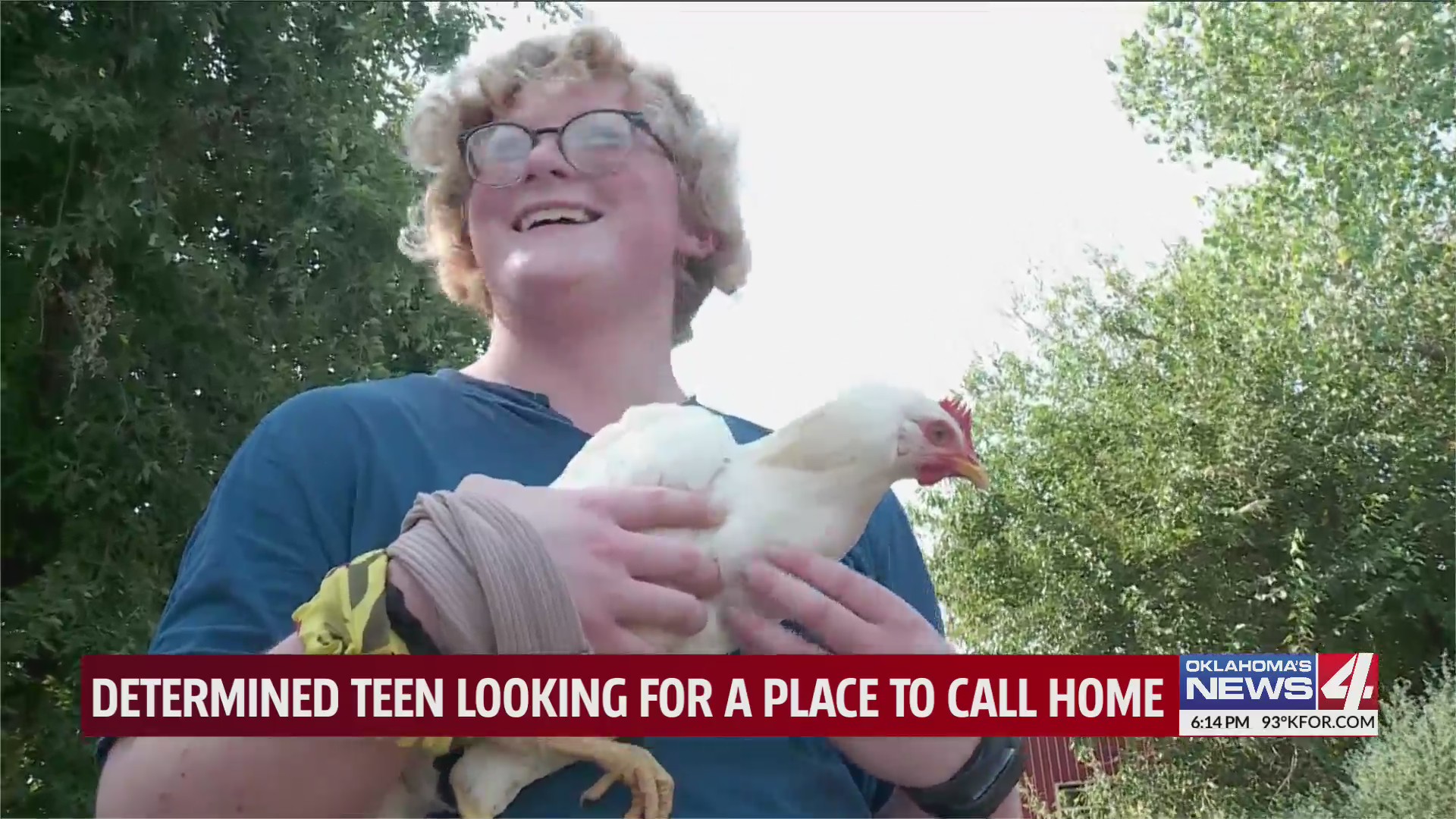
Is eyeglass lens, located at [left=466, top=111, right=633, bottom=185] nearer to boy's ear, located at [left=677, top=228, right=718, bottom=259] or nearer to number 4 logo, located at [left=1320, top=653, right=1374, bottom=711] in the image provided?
boy's ear, located at [left=677, top=228, right=718, bottom=259]

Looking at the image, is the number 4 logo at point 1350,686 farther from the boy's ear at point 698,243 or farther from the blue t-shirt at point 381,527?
the boy's ear at point 698,243

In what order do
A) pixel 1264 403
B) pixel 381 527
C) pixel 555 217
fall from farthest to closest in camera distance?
1. pixel 1264 403
2. pixel 555 217
3. pixel 381 527

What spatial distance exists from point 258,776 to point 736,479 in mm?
263

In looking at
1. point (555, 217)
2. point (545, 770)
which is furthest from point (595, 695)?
point (555, 217)

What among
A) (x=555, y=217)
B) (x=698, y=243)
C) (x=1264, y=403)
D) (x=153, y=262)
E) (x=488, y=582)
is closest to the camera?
(x=488, y=582)

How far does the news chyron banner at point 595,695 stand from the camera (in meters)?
0.48

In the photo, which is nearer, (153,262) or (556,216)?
(556,216)

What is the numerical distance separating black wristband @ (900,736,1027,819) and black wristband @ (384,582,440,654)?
27 cm

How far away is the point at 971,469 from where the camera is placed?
635 mm

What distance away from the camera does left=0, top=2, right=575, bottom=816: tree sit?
159cm

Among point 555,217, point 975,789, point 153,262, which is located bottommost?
point 975,789

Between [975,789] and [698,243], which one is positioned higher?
[698,243]

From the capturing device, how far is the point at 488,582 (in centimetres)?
48

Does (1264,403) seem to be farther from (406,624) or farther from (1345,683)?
(406,624)
